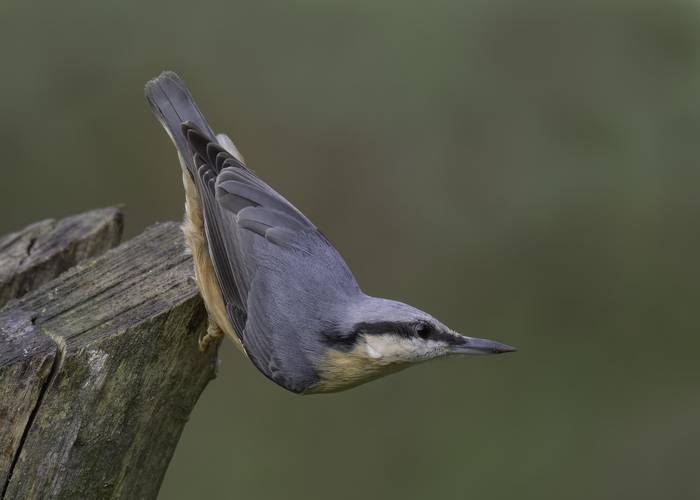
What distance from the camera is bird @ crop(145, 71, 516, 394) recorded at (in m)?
2.81

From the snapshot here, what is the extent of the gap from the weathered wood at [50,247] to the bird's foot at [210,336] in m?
0.72

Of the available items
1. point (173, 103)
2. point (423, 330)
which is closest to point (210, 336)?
point (423, 330)

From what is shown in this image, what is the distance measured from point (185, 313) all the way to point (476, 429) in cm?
279

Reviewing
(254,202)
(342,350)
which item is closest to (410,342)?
(342,350)

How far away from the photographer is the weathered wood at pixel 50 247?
3299 millimetres

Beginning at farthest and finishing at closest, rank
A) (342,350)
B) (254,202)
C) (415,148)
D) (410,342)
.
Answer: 1. (415,148)
2. (254,202)
3. (342,350)
4. (410,342)

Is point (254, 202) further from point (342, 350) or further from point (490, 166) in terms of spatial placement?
point (490, 166)

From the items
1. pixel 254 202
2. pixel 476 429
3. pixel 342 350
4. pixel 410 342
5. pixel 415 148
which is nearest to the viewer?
pixel 410 342

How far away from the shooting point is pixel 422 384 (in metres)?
5.35

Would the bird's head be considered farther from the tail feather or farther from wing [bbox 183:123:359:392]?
the tail feather

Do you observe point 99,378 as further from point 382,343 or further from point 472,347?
point 472,347

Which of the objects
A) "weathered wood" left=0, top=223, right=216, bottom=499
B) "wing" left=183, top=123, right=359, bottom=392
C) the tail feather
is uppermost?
the tail feather

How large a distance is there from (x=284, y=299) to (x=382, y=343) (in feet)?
1.42

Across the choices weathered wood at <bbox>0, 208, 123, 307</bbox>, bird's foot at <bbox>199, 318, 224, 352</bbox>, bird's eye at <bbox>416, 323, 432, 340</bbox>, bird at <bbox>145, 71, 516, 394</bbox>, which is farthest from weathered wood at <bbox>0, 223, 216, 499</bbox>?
bird's eye at <bbox>416, 323, 432, 340</bbox>
